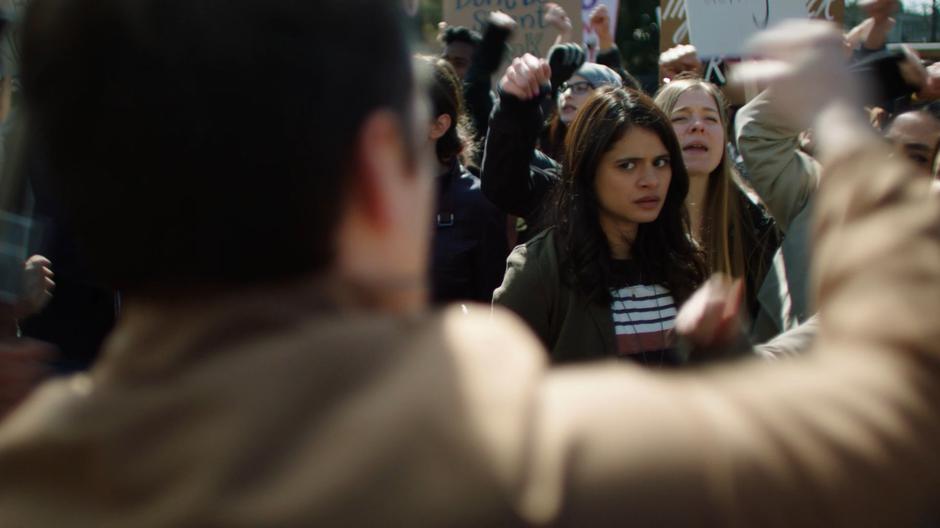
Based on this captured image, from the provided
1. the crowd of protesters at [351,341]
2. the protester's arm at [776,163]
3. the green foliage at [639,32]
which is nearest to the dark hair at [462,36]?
the protester's arm at [776,163]

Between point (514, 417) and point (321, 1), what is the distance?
331 millimetres

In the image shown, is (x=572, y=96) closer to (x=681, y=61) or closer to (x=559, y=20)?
(x=559, y=20)

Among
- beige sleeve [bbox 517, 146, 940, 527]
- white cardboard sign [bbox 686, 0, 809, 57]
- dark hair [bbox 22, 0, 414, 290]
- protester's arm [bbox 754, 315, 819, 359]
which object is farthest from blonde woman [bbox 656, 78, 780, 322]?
dark hair [bbox 22, 0, 414, 290]

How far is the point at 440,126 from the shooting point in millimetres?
3969

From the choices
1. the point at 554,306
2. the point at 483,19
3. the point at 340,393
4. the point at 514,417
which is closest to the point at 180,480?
the point at 340,393

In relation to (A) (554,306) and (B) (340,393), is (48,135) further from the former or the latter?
(A) (554,306)

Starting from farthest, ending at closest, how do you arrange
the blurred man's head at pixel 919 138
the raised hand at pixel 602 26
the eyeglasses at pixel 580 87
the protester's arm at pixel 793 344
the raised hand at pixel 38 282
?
the raised hand at pixel 602 26, the eyeglasses at pixel 580 87, the blurred man's head at pixel 919 138, the raised hand at pixel 38 282, the protester's arm at pixel 793 344

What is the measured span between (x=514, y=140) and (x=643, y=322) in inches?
34.3

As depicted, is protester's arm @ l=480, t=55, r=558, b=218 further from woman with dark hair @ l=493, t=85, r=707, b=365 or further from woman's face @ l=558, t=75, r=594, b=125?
woman's face @ l=558, t=75, r=594, b=125

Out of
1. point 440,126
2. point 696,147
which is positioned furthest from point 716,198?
point 440,126

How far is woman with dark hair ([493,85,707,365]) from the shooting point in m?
2.89

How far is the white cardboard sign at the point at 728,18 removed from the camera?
18.7 ft

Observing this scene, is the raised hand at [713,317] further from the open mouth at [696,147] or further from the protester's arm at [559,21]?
the protester's arm at [559,21]

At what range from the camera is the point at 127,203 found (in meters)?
0.74
